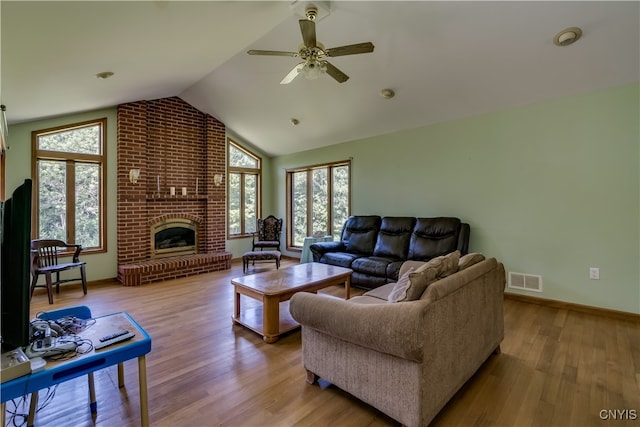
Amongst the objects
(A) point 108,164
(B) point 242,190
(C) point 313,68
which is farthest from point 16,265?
(B) point 242,190

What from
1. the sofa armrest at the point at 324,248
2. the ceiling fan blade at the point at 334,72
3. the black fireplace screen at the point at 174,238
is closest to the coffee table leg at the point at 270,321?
the sofa armrest at the point at 324,248

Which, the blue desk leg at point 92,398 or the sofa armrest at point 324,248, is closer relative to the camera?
the blue desk leg at point 92,398

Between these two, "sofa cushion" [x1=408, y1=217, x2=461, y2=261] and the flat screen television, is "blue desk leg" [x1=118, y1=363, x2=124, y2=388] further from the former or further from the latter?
"sofa cushion" [x1=408, y1=217, x2=461, y2=261]

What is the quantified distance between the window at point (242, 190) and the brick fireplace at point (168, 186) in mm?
375

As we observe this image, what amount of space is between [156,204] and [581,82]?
6242 millimetres

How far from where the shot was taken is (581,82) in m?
3.21

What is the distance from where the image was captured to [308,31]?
2318mm

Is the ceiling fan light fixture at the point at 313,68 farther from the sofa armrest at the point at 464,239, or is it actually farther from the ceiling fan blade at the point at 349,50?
the sofa armrest at the point at 464,239

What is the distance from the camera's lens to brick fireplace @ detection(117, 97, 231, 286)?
493cm

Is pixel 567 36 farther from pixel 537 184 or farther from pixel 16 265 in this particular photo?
pixel 16 265

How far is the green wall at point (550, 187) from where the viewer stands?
3.16 m

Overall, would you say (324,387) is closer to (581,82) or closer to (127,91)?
(581,82)

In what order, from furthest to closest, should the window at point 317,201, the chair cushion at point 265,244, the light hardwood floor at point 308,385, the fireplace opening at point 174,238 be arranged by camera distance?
1. the chair cushion at point 265,244
2. the window at point 317,201
3. the fireplace opening at point 174,238
4. the light hardwood floor at point 308,385

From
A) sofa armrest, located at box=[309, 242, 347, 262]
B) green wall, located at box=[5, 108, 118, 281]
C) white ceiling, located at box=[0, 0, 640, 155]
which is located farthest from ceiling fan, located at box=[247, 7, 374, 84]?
green wall, located at box=[5, 108, 118, 281]
